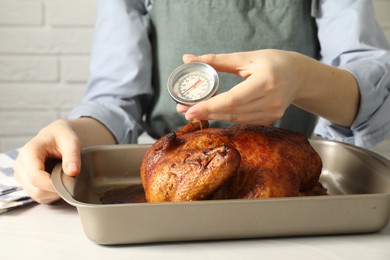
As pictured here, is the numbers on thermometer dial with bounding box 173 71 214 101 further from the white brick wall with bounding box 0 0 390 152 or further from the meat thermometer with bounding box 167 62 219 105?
the white brick wall with bounding box 0 0 390 152

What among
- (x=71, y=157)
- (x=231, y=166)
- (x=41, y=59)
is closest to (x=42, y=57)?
(x=41, y=59)

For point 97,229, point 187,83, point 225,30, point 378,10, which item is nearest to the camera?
point 97,229

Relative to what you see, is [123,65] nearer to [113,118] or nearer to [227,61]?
[113,118]

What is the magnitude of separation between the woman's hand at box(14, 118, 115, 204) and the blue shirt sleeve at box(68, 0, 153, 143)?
38cm

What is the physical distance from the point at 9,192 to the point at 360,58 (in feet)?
2.75

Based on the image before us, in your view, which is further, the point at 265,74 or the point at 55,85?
the point at 55,85

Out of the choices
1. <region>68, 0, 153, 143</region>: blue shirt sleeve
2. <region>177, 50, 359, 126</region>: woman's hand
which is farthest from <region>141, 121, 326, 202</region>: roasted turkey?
<region>68, 0, 153, 143</region>: blue shirt sleeve

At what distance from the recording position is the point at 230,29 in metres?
1.50

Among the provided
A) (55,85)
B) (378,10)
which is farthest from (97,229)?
(378,10)

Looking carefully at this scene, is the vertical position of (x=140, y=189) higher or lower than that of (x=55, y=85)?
higher

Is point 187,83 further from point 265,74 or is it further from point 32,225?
point 32,225

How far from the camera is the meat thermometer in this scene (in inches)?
34.6

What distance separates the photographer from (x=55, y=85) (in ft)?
6.82

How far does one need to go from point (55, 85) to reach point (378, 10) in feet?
3.82
